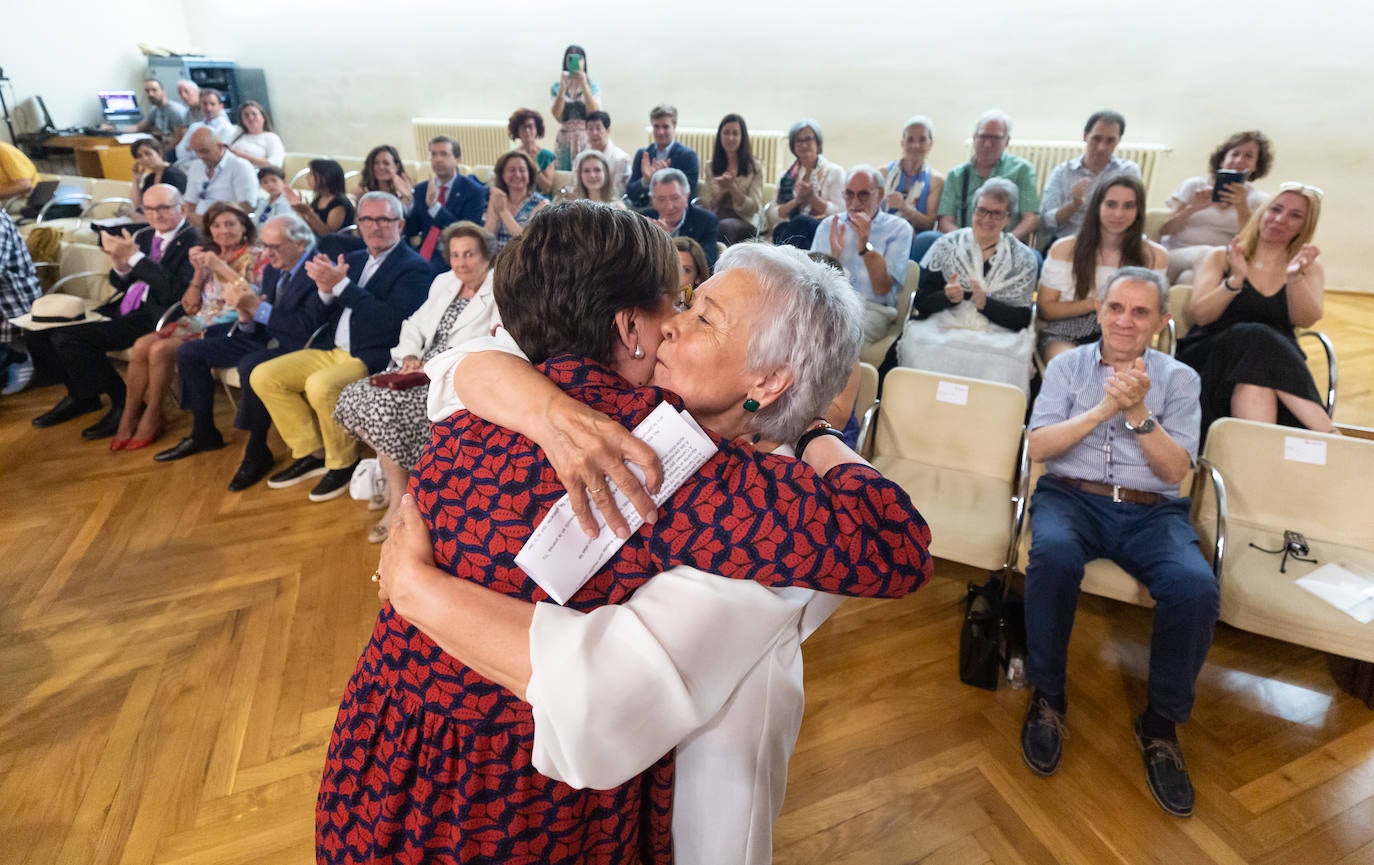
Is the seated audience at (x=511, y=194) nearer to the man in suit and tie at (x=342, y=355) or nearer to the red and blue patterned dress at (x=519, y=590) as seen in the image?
the man in suit and tie at (x=342, y=355)

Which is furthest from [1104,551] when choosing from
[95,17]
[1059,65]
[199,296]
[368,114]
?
[95,17]

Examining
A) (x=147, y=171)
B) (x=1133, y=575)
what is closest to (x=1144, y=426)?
(x=1133, y=575)

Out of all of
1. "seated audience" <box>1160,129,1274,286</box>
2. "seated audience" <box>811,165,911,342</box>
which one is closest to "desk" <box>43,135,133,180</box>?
"seated audience" <box>811,165,911,342</box>

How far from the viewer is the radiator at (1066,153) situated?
7.01 m

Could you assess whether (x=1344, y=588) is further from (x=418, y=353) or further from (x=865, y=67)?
(x=865, y=67)

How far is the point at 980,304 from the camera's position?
3.81m

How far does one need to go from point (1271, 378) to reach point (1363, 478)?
80 cm

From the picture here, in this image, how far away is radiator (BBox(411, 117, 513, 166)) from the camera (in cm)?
976

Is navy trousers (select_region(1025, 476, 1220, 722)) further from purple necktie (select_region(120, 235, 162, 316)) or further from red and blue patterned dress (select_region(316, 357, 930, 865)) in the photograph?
purple necktie (select_region(120, 235, 162, 316))

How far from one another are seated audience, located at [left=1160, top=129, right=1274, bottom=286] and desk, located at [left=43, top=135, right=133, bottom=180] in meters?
10.7

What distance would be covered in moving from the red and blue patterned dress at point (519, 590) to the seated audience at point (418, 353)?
2.33 m

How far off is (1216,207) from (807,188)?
2422 mm

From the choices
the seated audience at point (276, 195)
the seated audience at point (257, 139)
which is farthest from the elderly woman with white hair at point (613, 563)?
the seated audience at point (257, 139)

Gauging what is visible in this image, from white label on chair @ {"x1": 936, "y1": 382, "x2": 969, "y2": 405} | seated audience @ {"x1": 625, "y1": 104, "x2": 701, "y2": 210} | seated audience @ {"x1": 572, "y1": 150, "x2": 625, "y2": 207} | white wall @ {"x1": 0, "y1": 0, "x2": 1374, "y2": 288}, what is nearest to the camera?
white label on chair @ {"x1": 936, "y1": 382, "x2": 969, "y2": 405}
